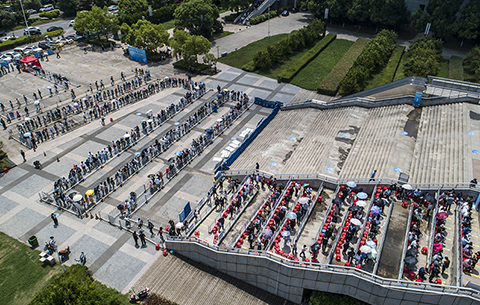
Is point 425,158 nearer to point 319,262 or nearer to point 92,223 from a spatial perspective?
point 319,262

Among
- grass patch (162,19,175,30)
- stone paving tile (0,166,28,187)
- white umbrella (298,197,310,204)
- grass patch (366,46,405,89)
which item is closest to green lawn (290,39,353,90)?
grass patch (366,46,405,89)

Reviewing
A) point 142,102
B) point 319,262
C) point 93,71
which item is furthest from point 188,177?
point 93,71

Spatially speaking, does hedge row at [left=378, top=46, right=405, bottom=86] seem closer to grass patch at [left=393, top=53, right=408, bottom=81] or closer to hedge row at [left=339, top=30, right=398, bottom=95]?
grass patch at [left=393, top=53, right=408, bottom=81]

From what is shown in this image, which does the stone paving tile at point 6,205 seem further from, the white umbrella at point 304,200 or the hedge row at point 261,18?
the hedge row at point 261,18

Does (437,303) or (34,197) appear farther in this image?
(34,197)

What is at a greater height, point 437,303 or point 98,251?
point 437,303

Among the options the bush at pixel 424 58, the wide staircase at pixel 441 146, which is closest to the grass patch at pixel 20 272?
the wide staircase at pixel 441 146
